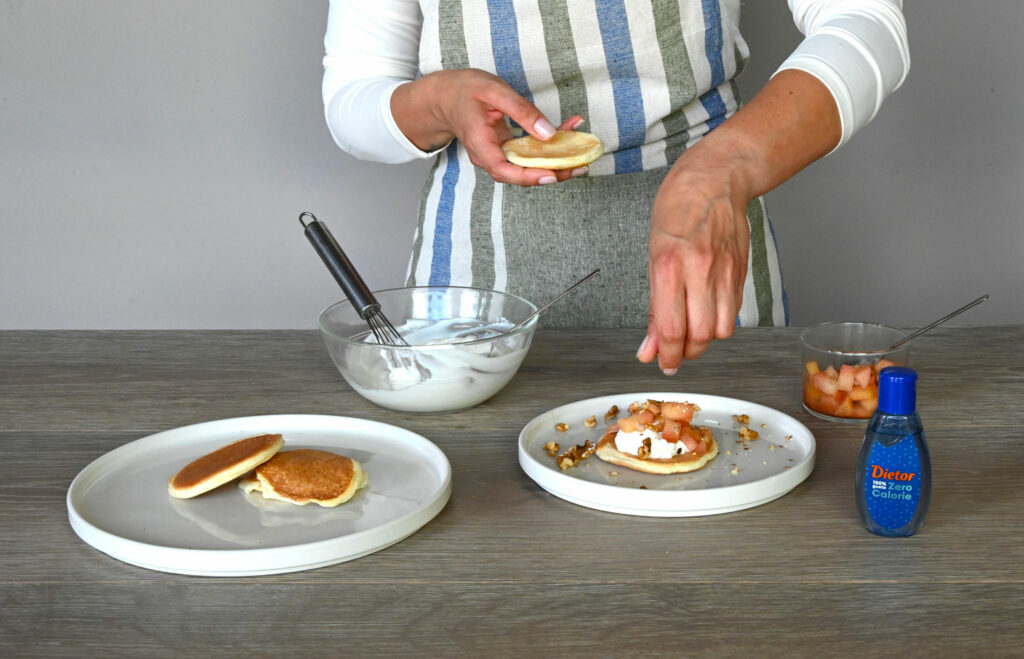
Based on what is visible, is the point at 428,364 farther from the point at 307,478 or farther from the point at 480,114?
the point at 480,114

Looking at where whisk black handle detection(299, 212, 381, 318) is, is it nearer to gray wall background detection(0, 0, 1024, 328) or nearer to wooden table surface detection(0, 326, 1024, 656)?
wooden table surface detection(0, 326, 1024, 656)

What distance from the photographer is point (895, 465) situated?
84cm

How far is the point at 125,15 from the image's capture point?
224 centimetres

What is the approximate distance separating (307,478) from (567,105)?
0.85m

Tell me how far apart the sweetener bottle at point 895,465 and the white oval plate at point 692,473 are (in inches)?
3.6

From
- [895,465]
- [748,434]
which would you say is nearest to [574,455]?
[748,434]

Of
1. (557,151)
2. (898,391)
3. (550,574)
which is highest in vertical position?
(557,151)

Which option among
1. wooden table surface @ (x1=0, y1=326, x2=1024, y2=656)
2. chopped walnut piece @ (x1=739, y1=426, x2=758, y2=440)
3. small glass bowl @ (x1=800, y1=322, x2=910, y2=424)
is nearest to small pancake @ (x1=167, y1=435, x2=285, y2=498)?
wooden table surface @ (x1=0, y1=326, x2=1024, y2=656)

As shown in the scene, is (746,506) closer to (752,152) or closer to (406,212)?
(752,152)

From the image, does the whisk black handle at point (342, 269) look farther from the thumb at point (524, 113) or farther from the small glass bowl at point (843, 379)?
the small glass bowl at point (843, 379)

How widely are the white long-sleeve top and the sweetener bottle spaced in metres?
0.52

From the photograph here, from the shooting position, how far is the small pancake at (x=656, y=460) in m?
0.97

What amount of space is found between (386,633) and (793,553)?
34 centimetres

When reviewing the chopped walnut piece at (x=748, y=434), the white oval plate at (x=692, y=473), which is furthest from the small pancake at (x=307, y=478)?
the chopped walnut piece at (x=748, y=434)
